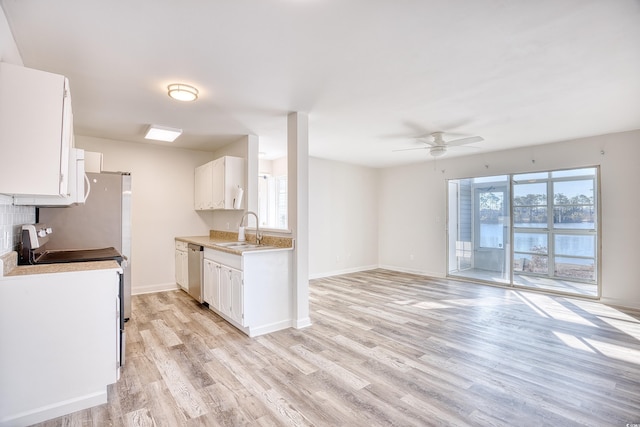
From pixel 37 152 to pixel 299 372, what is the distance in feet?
7.94

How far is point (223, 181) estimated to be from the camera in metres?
4.70

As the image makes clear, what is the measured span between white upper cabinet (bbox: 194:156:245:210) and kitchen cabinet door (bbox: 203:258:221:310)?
1.00 metres

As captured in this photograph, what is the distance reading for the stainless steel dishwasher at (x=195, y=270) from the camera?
14.4 ft

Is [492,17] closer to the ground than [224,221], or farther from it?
farther from it

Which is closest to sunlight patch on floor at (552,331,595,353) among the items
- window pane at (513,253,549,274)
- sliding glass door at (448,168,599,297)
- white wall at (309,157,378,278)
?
sliding glass door at (448,168,599,297)

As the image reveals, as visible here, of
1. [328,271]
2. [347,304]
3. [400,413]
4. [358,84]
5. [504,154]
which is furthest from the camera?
[328,271]

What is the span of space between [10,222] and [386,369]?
323 cm

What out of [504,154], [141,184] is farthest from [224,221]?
[504,154]

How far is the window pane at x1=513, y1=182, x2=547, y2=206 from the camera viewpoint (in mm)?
5340

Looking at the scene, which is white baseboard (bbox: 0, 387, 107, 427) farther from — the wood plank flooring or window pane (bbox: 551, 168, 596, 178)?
window pane (bbox: 551, 168, 596, 178)

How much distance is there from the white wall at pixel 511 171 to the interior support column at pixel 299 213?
398 centimetres

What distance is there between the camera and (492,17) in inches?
76.4

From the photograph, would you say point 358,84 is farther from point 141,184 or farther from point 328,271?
point 328,271

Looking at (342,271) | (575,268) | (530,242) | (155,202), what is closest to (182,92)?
(155,202)
